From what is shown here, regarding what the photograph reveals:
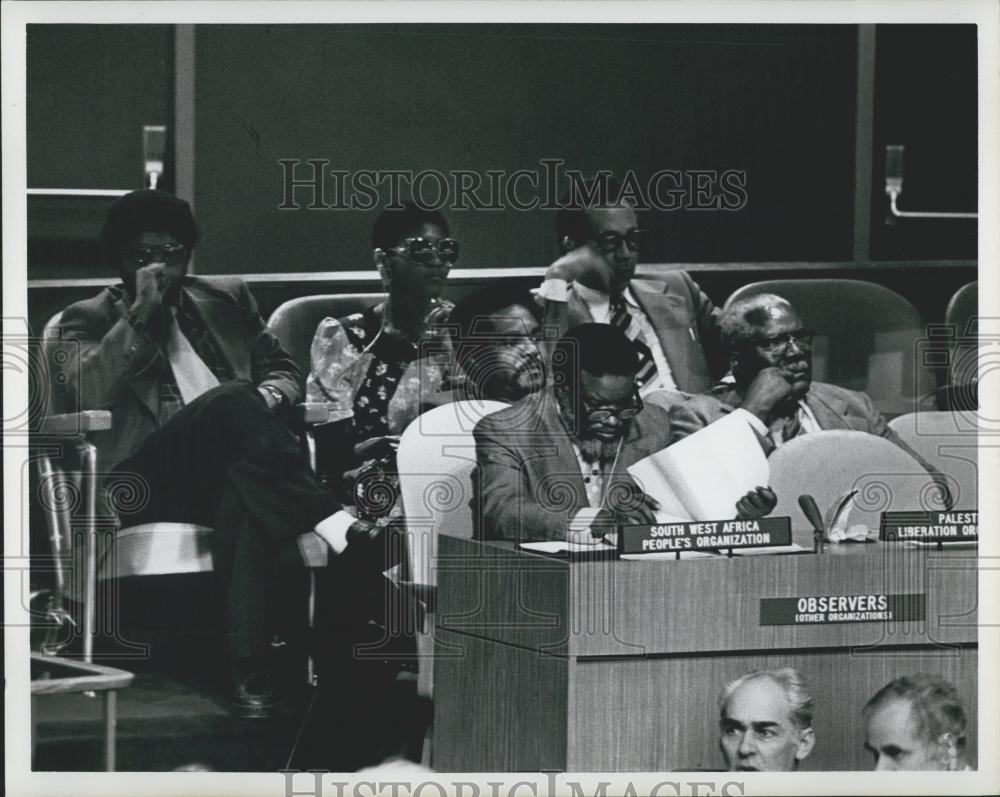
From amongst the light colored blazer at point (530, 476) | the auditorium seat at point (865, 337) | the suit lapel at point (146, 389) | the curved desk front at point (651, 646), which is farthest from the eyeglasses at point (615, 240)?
the suit lapel at point (146, 389)

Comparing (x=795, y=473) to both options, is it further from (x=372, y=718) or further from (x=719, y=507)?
(x=372, y=718)

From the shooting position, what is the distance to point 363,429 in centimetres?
424

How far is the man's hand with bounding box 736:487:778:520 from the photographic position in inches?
167

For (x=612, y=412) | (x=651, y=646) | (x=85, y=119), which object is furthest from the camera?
(x=612, y=412)

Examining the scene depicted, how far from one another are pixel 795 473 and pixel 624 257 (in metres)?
0.81

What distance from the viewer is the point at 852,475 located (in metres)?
4.36

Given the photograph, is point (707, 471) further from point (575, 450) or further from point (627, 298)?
point (627, 298)

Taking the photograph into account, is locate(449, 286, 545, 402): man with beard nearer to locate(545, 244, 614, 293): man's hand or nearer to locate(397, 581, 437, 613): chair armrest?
locate(545, 244, 614, 293): man's hand

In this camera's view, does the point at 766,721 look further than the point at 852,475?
No

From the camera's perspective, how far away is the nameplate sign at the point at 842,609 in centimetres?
398

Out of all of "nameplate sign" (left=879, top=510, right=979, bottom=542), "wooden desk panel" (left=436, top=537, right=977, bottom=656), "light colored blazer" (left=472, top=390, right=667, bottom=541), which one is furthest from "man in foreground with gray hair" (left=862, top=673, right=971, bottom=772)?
"light colored blazer" (left=472, top=390, right=667, bottom=541)

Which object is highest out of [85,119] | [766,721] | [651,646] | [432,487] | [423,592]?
[85,119]

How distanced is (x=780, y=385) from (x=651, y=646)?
96cm

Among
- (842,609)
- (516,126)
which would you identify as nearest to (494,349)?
(516,126)
